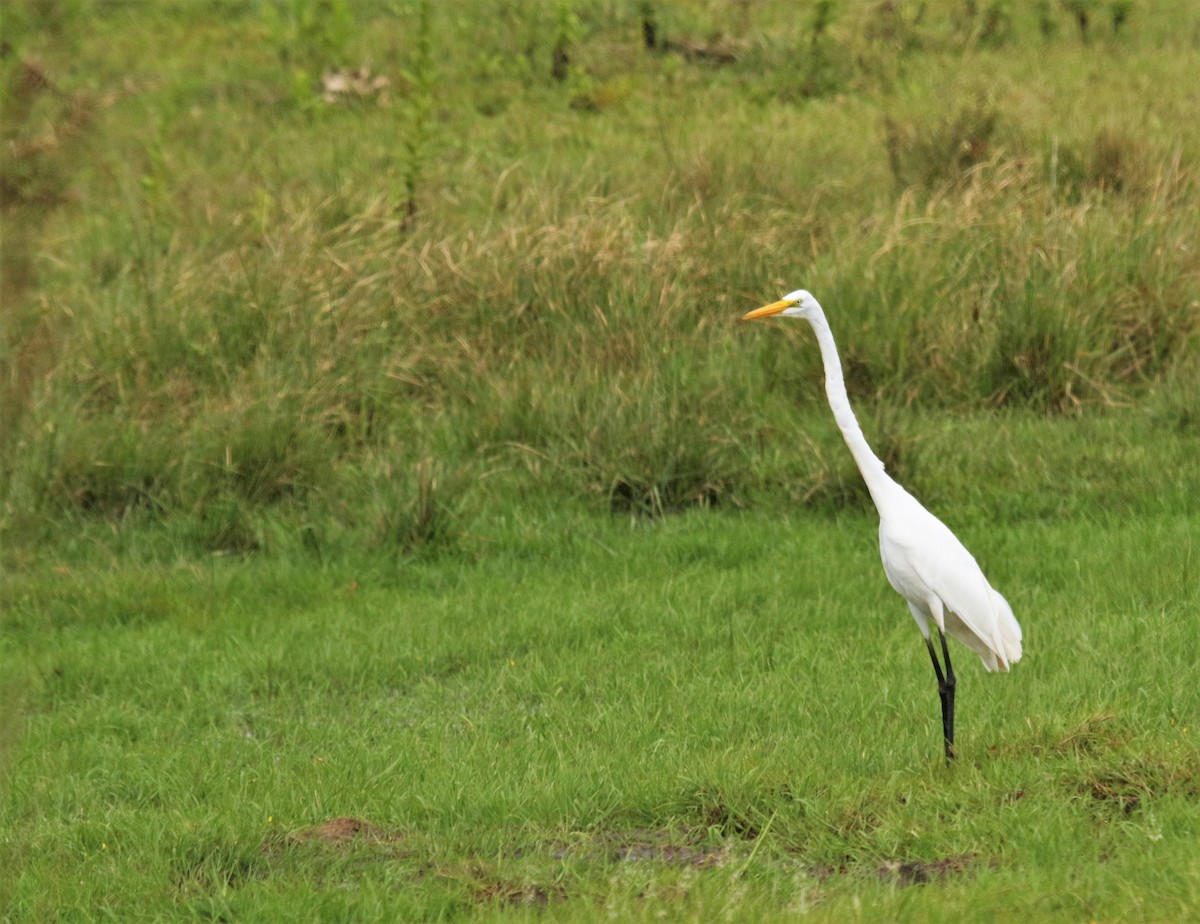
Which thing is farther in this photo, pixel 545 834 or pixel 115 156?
pixel 115 156

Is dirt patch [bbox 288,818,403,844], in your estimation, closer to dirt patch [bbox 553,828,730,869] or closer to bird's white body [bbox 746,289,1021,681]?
dirt patch [bbox 553,828,730,869]

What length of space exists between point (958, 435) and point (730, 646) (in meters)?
2.56

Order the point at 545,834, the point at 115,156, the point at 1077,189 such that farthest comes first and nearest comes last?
the point at 115,156, the point at 1077,189, the point at 545,834

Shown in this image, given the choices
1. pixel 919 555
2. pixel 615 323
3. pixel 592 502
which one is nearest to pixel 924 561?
pixel 919 555

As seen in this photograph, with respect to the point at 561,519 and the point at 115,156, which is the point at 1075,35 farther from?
the point at 561,519

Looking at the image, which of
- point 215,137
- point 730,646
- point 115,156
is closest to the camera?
point 730,646

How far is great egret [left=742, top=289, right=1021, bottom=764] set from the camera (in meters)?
4.35

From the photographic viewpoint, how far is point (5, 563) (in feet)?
21.5

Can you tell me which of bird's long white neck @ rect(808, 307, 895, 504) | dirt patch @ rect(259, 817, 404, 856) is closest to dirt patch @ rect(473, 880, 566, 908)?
dirt patch @ rect(259, 817, 404, 856)

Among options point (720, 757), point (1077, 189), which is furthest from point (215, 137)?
point (720, 757)

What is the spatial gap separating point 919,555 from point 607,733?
1187 mm

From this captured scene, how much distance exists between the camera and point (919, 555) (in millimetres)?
4328

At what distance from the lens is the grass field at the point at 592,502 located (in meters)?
3.83

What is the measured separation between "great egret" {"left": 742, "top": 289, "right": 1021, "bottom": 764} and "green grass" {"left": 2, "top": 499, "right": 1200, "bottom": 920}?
0.25m
